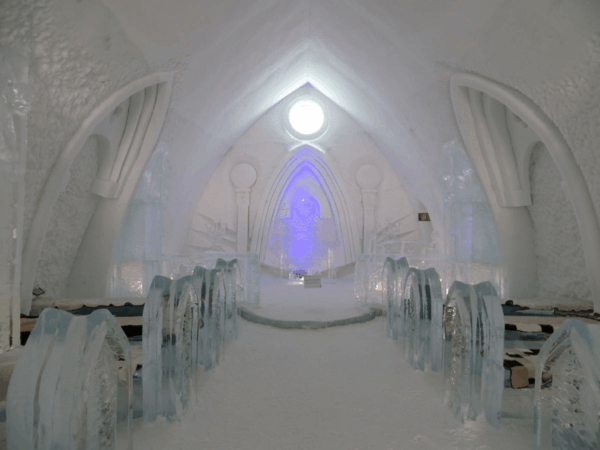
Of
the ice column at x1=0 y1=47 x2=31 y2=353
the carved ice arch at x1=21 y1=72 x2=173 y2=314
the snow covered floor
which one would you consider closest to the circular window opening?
the snow covered floor

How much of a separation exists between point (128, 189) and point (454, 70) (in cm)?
436

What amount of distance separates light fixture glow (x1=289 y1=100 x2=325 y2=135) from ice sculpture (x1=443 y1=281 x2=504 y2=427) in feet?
25.7

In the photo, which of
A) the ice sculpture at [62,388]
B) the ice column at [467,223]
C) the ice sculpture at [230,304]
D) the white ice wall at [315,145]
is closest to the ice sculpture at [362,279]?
the ice column at [467,223]

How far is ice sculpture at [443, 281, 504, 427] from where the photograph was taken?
2.09 metres

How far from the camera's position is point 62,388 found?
1.22m

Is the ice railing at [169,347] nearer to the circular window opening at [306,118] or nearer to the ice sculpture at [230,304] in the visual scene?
the ice sculpture at [230,304]

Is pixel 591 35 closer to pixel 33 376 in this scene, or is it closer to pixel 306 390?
pixel 306 390

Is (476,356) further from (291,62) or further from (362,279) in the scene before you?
(291,62)

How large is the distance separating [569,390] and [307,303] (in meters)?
4.75

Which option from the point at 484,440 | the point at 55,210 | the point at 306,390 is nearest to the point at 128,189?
the point at 55,210

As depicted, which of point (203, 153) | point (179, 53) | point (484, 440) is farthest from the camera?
A: point (203, 153)

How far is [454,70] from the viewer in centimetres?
484

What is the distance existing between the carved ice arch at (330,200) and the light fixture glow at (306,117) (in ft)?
1.52

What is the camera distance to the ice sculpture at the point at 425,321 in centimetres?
297
